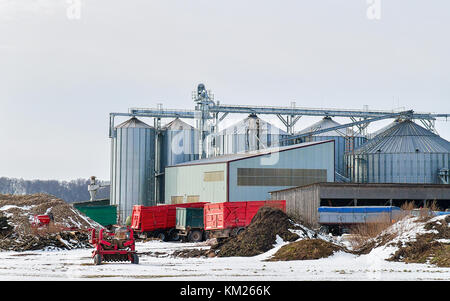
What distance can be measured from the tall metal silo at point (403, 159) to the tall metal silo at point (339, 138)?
94.2 inches

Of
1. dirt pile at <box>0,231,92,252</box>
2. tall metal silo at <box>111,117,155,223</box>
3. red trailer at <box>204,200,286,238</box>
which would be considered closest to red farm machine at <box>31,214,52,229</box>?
dirt pile at <box>0,231,92,252</box>

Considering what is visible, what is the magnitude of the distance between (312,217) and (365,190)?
185 inches

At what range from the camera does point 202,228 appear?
43969 mm

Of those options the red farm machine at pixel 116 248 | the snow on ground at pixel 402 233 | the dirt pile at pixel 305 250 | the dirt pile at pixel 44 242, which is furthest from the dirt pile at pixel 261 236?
the dirt pile at pixel 44 242

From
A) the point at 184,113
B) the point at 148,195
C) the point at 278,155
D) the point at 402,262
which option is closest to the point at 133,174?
the point at 148,195

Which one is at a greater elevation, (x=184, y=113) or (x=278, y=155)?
(x=184, y=113)

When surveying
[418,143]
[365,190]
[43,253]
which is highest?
[418,143]

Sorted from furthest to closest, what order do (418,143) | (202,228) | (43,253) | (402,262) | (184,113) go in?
(184,113)
(418,143)
(202,228)
(43,253)
(402,262)

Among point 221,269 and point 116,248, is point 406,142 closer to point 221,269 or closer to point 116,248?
point 116,248

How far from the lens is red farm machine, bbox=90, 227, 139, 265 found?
26.0 m

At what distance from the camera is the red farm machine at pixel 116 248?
26047 millimetres

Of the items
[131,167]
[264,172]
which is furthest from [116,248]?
[131,167]
